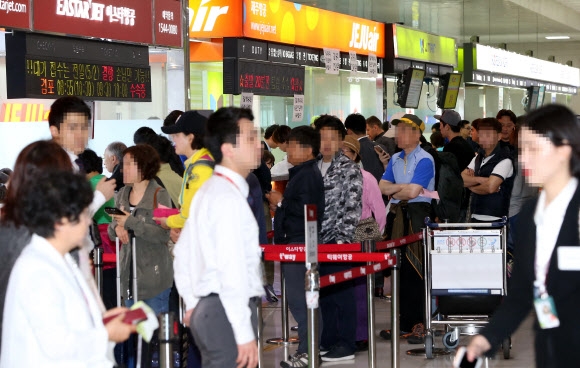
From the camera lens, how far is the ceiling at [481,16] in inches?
642

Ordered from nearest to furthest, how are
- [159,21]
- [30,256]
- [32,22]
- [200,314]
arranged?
[30,256]
[200,314]
[32,22]
[159,21]

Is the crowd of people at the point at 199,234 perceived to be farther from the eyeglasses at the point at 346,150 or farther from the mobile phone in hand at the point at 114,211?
A: the eyeglasses at the point at 346,150

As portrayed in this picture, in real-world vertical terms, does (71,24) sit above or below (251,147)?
above

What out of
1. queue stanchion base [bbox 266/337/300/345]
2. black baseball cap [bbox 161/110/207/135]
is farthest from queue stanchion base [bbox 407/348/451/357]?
black baseball cap [bbox 161/110/207/135]

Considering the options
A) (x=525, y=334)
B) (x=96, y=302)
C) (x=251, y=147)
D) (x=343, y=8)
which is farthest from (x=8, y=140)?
(x=343, y=8)

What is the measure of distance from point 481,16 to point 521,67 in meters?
2.93

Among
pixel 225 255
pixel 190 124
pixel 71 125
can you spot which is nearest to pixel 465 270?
pixel 190 124

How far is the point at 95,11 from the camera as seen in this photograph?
8.95 m

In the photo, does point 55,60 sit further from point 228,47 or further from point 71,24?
point 228,47

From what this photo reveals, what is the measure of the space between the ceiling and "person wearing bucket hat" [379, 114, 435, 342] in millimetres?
6117

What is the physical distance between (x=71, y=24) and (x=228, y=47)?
10.6ft

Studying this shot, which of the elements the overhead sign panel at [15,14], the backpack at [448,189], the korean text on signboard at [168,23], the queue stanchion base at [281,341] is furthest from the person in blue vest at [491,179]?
the overhead sign panel at [15,14]

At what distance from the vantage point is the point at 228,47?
1161 centimetres

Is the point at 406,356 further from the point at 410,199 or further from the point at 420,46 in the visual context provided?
the point at 420,46
